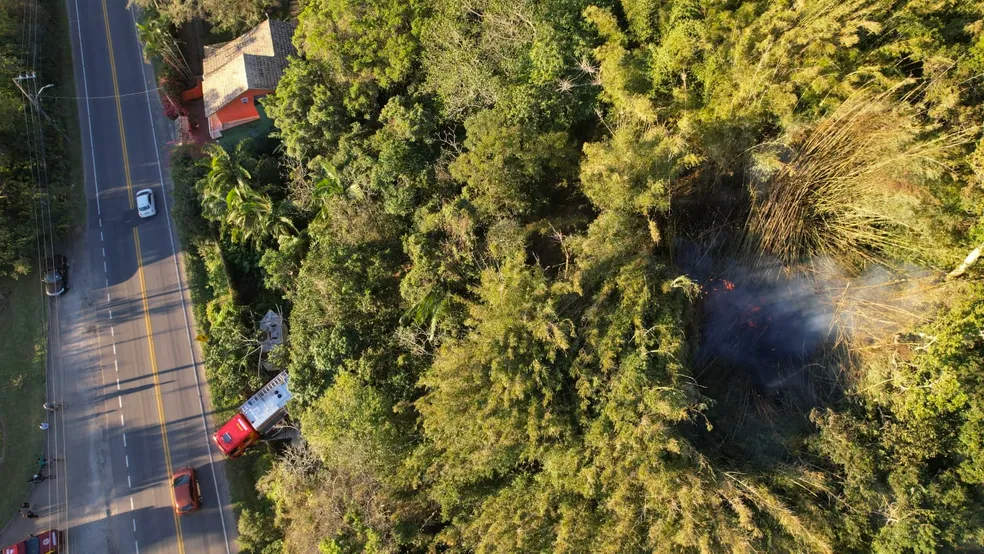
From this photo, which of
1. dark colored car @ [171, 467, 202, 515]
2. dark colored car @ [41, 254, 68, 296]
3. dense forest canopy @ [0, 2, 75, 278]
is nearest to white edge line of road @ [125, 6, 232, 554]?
dark colored car @ [171, 467, 202, 515]

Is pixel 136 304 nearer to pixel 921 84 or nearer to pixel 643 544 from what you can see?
pixel 643 544

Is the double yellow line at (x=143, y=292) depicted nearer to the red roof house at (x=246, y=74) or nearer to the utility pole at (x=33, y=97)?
the utility pole at (x=33, y=97)

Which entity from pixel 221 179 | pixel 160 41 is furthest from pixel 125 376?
pixel 160 41

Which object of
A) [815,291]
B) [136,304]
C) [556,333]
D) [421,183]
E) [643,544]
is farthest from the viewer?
[136,304]

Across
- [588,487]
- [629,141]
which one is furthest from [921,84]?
[588,487]

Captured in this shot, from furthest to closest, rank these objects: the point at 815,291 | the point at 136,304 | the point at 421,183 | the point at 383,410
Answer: the point at 136,304, the point at 421,183, the point at 383,410, the point at 815,291

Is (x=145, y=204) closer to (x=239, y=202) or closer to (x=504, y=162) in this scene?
(x=239, y=202)

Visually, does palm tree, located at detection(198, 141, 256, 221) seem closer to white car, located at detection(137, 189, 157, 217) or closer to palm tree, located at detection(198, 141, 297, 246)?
palm tree, located at detection(198, 141, 297, 246)
